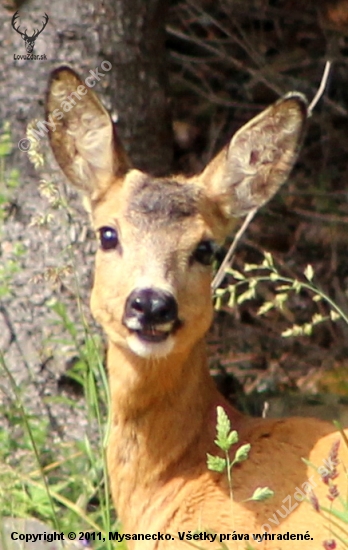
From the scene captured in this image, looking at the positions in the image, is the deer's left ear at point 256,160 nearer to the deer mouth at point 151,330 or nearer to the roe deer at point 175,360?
the roe deer at point 175,360

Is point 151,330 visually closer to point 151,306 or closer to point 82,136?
point 151,306

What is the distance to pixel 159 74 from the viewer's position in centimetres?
646

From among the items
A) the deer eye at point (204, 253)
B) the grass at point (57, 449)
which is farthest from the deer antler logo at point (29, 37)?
the deer eye at point (204, 253)

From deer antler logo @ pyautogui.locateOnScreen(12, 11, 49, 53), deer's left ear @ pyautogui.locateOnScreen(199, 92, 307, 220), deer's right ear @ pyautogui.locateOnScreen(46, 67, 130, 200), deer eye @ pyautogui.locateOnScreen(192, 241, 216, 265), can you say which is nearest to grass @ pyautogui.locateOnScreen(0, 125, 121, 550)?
deer's right ear @ pyautogui.locateOnScreen(46, 67, 130, 200)

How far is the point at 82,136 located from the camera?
530 centimetres

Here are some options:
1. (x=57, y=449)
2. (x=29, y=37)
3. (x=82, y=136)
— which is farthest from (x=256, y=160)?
(x=57, y=449)

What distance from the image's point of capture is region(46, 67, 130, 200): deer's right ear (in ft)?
16.9

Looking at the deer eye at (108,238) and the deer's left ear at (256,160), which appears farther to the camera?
the deer's left ear at (256,160)

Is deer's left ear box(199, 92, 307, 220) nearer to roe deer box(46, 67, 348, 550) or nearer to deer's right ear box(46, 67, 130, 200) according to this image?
roe deer box(46, 67, 348, 550)

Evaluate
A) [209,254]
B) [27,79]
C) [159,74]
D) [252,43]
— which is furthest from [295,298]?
[209,254]

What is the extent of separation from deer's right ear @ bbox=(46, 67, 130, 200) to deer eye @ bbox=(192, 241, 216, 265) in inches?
24.7

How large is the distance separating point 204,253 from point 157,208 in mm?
275

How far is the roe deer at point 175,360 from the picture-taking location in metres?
4.54

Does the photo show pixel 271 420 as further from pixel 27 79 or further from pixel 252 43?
pixel 252 43
